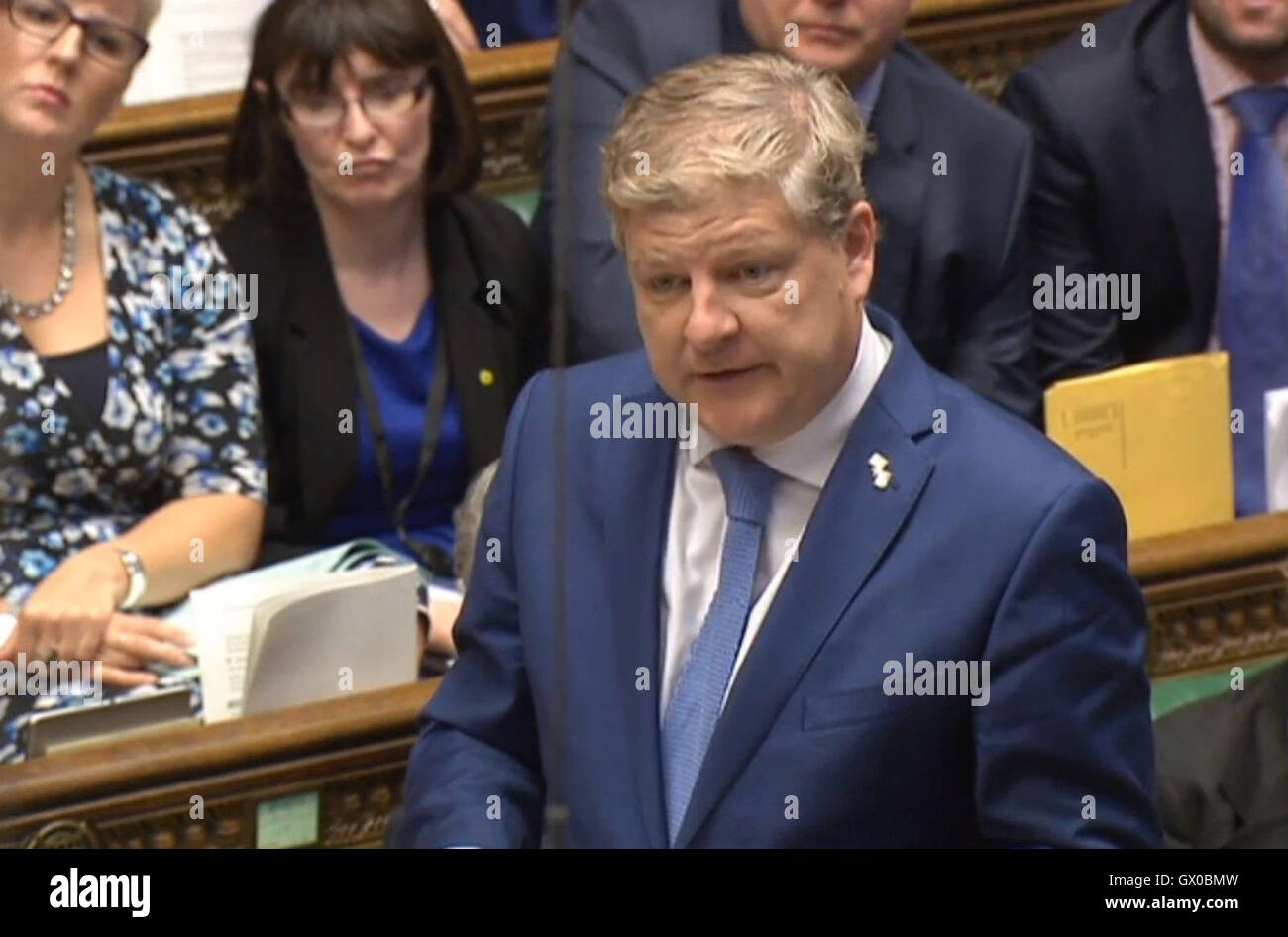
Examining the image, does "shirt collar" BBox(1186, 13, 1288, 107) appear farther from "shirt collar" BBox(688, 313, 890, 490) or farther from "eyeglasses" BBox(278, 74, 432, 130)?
"shirt collar" BBox(688, 313, 890, 490)

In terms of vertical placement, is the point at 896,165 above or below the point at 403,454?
above

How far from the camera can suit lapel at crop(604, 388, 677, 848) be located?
1.58 metres

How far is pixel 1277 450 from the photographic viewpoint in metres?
2.45

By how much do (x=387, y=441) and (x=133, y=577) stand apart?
29cm

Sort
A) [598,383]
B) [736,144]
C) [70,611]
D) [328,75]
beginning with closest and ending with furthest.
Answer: [736,144]
[598,383]
[70,611]
[328,75]

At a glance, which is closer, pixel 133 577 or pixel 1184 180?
pixel 133 577

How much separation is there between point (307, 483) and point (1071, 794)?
40.7 inches

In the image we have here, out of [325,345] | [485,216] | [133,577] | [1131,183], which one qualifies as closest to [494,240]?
[485,216]

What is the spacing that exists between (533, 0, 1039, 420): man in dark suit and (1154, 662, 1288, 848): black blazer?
0.40 metres

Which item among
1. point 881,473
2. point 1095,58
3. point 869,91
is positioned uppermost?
point 1095,58

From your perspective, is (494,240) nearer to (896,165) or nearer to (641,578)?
(896,165)

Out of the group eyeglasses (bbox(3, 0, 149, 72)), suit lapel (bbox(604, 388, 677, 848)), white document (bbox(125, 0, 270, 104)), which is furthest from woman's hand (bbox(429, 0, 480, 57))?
suit lapel (bbox(604, 388, 677, 848))

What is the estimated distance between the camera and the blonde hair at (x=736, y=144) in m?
1.52
